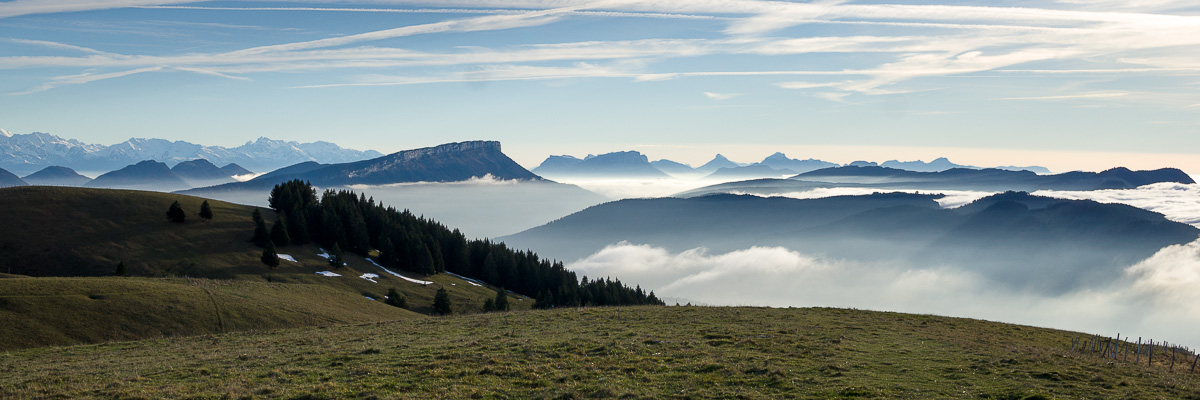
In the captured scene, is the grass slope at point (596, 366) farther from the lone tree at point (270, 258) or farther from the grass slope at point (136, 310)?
the lone tree at point (270, 258)

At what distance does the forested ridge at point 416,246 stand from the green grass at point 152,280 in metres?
4.64

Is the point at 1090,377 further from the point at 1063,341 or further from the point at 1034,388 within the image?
the point at 1063,341

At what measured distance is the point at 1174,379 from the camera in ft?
82.1

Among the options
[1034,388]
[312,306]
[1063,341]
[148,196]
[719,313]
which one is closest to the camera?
[1034,388]

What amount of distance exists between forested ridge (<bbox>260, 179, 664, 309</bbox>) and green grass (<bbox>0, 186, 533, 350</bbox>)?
4.64 meters

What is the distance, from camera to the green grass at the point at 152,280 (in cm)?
4362

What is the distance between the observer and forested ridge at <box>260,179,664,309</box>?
99.1m

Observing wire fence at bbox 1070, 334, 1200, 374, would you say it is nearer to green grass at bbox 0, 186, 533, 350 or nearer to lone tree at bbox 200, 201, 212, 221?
green grass at bbox 0, 186, 533, 350

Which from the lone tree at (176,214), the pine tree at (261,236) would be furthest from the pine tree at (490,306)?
the lone tree at (176,214)

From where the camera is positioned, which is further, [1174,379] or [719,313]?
[719,313]

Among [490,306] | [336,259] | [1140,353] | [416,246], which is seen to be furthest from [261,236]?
[1140,353]

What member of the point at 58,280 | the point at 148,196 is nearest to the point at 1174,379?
the point at 58,280

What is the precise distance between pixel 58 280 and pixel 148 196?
2074 inches

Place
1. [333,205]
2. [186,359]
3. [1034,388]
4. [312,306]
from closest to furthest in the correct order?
[1034,388] < [186,359] < [312,306] < [333,205]
